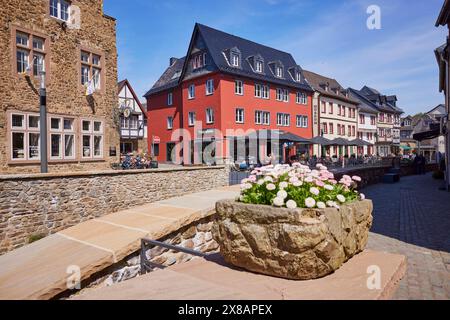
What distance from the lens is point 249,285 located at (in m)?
3.10

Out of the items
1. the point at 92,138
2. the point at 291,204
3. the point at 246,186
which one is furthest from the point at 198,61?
the point at 291,204

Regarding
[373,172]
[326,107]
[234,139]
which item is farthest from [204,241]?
[326,107]

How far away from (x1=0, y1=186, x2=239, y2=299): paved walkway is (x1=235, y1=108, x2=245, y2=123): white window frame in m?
21.4

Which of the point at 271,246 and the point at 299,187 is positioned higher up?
the point at 299,187

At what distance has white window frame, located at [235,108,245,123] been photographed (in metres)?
29.6

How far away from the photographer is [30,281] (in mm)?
5047

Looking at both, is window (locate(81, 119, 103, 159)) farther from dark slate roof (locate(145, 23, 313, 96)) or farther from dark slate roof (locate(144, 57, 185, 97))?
dark slate roof (locate(144, 57, 185, 97))

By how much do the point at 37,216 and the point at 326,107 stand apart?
37.4 metres

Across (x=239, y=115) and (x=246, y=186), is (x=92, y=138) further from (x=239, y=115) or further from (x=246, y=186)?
(x=239, y=115)

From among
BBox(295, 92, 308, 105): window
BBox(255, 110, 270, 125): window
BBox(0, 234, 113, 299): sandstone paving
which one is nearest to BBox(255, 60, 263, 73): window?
Result: BBox(255, 110, 270, 125): window

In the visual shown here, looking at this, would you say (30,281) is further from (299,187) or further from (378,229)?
(378,229)

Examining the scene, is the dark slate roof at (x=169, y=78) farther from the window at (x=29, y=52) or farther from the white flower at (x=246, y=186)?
the white flower at (x=246, y=186)

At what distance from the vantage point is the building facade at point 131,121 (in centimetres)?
3506

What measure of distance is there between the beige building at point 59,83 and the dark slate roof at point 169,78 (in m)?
18.8
